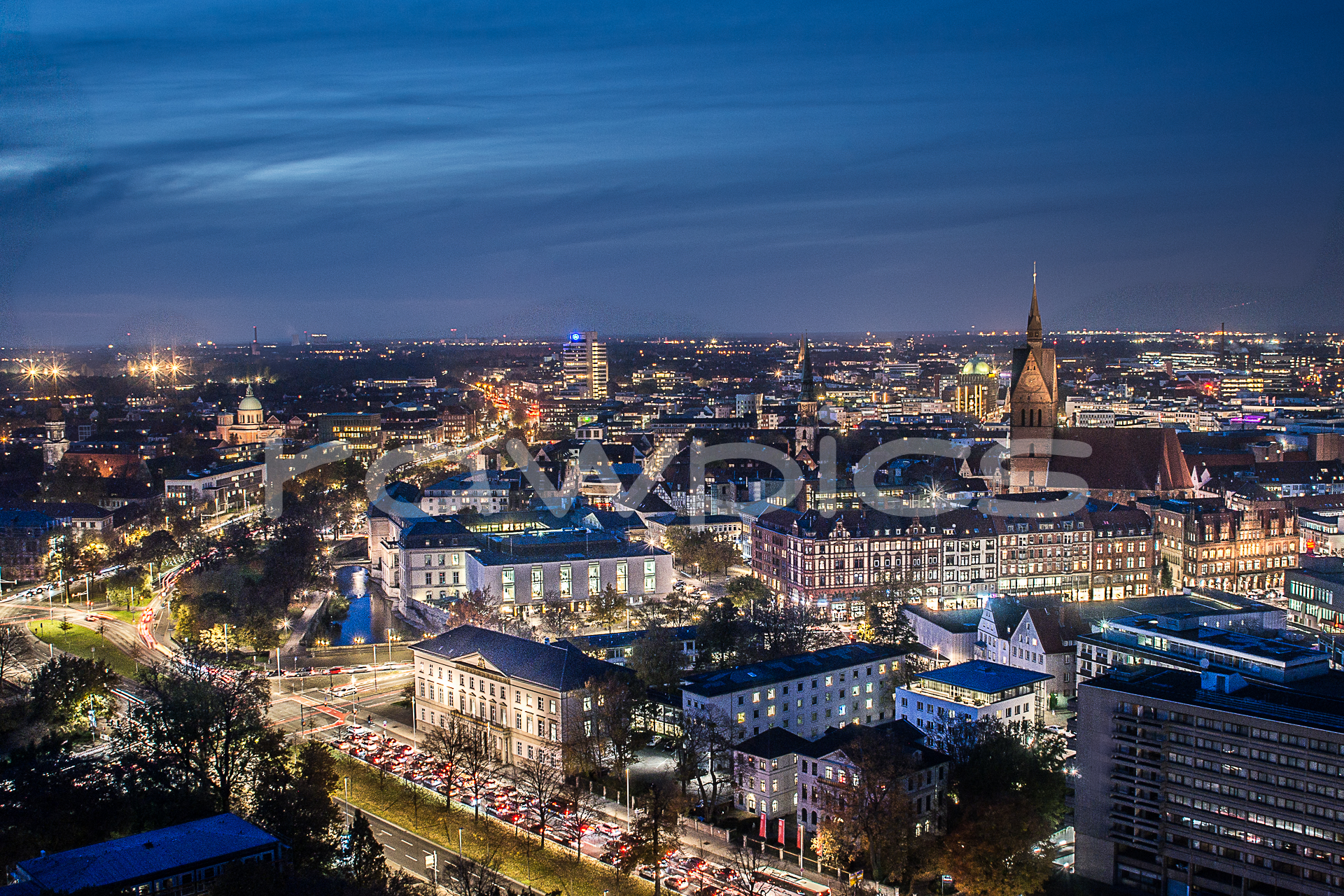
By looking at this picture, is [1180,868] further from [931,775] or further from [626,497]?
[626,497]

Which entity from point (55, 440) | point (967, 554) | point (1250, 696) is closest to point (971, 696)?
point (1250, 696)

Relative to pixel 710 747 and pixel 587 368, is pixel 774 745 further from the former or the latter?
pixel 587 368

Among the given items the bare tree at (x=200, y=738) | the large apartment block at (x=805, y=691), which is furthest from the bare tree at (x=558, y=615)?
the bare tree at (x=200, y=738)

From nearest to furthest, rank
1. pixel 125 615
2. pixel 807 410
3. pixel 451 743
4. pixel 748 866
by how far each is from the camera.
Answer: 1. pixel 748 866
2. pixel 451 743
3. pixel 125 615
4. pixel 807 410

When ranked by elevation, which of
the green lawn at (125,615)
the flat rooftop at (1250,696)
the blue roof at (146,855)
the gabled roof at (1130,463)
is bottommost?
the green lawn at (125,615)

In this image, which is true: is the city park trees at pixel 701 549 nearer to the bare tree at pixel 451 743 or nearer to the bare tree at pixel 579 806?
the bare tree at pixel 451 743

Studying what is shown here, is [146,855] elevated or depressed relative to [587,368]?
depressed
